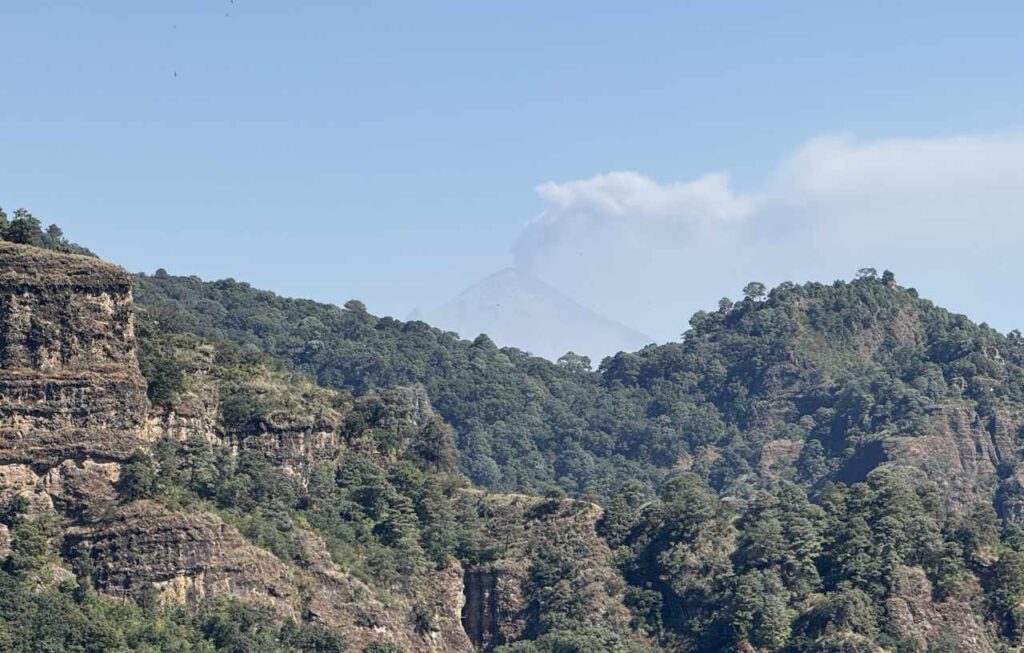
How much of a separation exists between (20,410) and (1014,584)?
53.4m

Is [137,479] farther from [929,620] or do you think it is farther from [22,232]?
[929,620]

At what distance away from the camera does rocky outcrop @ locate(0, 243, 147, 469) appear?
394ft

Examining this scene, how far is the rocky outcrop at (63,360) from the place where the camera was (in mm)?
120188

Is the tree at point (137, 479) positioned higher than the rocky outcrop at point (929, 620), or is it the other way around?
the tree at point (137, 479)

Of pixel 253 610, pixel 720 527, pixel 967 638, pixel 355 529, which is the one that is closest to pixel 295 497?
pixel 355 529

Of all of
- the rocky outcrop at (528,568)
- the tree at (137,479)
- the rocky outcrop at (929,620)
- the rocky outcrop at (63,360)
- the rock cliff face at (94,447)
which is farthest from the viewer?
the rocky outcrop at (528,568)

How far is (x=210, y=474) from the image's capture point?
129 meters

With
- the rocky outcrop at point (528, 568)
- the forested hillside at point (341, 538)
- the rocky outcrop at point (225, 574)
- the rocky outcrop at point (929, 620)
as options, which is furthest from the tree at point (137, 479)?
the rocky outcrop at point (929, 620)

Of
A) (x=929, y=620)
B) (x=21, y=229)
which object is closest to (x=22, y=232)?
(x=21, y=229)

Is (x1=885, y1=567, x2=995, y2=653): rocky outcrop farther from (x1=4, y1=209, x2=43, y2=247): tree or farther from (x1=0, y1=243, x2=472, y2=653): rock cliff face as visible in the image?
(x1=4, y1=209, x2=43, y2=247): tree

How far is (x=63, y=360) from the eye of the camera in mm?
121750

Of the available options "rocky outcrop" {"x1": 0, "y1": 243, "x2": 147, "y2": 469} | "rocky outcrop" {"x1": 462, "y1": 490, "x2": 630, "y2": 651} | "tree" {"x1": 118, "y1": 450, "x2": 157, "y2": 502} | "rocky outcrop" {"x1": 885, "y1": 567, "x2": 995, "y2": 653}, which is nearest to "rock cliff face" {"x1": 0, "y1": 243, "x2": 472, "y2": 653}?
"rocky outcrop" {"x1": 0, "y1": 243, "x2": 147, "y2": 469}

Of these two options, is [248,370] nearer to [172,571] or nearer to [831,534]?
[172,571]

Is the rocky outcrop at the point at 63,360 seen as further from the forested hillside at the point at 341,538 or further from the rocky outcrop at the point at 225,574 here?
the rocky outcrop at the point at 225,574
